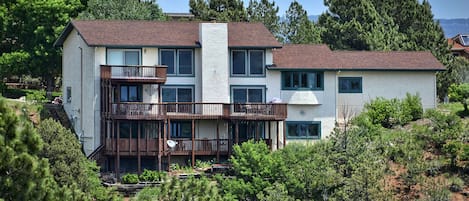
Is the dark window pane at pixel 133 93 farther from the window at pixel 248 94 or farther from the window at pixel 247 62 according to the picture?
the window at pixel 247 62

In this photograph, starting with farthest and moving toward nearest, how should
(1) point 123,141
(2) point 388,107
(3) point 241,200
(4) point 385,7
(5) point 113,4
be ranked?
(4) point 385,7 < (5) point 113,4 < (2) point 388,107 < (1) point 123,141 < (3) point 241,200

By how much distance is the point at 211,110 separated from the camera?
48.4 metres

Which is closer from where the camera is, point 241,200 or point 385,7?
point 241,200

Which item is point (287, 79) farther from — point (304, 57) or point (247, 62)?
point (247, 62)

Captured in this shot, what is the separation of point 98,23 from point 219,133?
832 cm

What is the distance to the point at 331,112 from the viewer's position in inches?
1997

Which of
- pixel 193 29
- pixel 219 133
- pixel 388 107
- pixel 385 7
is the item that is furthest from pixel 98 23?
pixel 385 7

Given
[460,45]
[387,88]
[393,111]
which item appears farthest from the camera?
[460,45]

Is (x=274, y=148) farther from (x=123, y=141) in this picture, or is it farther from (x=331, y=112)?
(x=123, y=141)

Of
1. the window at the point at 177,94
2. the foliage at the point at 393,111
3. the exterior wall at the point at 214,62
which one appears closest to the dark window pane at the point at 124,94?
the window at the point at 177,94

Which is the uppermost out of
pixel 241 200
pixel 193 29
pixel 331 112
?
pixel 193 29

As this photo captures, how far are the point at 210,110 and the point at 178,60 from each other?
314 cm

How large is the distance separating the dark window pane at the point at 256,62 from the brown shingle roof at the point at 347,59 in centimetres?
80

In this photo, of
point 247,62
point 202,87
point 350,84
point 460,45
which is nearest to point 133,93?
point 202,87
